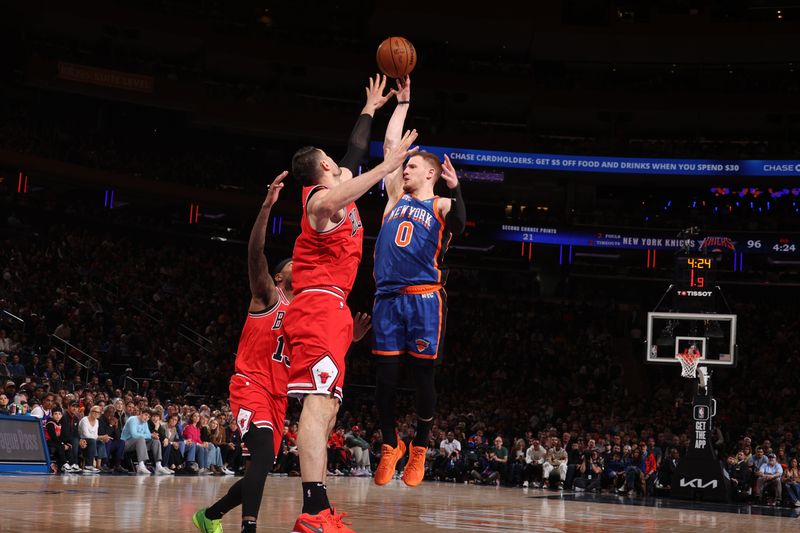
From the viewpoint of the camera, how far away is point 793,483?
61.9 ft

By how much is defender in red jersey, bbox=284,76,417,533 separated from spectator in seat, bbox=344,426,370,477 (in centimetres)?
1687

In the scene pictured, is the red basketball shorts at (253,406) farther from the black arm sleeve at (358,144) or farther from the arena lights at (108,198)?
the arena lights at (108,198)

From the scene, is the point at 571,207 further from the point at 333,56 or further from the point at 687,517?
the point at 687,517

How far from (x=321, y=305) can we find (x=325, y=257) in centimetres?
34

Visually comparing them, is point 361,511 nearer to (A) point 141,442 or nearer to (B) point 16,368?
(A) point 141,442

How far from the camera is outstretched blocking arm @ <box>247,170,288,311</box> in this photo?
6.54 metres

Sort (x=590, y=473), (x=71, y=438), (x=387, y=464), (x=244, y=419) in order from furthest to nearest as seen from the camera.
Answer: (x=590, y=473)
(x=71, y=438)
(x=387, y=464)
(x=244, y=419)

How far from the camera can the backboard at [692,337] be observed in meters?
19.3

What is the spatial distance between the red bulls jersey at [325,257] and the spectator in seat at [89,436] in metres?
12.2

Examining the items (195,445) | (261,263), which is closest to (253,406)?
(261,263)

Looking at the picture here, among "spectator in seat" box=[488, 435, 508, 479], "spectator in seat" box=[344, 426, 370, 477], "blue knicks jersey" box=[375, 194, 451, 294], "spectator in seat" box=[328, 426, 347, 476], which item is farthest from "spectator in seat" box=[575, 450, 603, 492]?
"blue knicks jersey" box=[375, 194, 451, 294]

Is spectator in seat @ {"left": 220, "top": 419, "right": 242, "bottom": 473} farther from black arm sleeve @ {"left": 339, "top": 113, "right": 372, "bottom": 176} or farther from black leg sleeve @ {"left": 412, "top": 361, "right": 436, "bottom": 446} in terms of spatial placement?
black arm sleeve @ {"left": 339, "top": 113, "right": 372, "bottom": 176}

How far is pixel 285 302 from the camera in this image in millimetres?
6973

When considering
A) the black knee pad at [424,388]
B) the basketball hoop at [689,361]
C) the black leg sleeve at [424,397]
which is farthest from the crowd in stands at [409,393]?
the black knee pad at [424,388]
